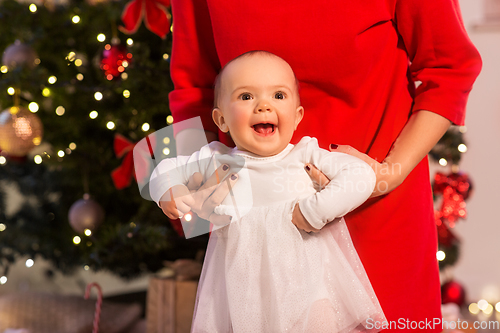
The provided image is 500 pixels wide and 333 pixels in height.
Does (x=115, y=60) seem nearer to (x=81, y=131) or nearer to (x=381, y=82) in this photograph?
(x=81, y=131)

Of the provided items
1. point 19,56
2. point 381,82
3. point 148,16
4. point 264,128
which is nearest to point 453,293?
point 381,82

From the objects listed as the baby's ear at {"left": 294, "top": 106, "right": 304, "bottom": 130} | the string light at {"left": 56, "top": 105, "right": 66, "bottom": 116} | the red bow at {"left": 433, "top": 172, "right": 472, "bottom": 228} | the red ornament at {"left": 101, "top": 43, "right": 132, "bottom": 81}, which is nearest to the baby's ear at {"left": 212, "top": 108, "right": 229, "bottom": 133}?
the baby's ear at {"left": 294, "top": 106, "right": 304, "bottom": 130}

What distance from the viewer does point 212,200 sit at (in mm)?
588

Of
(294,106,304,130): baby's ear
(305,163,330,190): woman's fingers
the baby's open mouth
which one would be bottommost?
(305,163,330,190): woman's fingers

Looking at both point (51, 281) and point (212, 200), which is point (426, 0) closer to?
point (212, 200)

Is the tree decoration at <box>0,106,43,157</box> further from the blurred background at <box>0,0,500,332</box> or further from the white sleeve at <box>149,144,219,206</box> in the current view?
the white sleeve at <box>149,144,219,206</box>

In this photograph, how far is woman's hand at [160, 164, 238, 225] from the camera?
1.93 feet

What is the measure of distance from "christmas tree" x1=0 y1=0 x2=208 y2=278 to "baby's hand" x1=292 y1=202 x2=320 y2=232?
3.40ft

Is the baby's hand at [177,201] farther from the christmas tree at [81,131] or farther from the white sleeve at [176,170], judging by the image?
the christmas tree at [81,131]

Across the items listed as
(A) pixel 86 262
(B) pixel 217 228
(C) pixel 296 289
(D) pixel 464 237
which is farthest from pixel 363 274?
(D) pixel 464 237

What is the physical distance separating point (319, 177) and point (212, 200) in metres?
0.16

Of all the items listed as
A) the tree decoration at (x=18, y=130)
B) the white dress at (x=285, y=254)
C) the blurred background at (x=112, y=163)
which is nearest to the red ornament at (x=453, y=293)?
the blurred background at (x=112, y=163)

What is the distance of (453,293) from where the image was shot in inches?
70.3

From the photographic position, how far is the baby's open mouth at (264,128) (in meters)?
0.60
